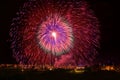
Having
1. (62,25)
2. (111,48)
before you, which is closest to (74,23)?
(62,25)

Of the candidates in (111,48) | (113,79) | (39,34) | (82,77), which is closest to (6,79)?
(82,77)

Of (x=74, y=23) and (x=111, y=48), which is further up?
(x=74, y=23)

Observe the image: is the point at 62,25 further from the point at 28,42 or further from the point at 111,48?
the point at 111,48

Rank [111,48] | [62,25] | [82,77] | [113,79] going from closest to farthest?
[113,79]
[82,77]
[62,25]
[111,48]

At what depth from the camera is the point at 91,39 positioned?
53.7m

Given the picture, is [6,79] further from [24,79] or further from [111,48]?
[111,48]

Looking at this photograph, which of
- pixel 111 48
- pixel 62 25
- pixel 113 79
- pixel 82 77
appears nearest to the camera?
pixel 113 79

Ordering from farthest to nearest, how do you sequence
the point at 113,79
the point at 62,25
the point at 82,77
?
the point at 62,25
the point at 82,77
the point at 113,79

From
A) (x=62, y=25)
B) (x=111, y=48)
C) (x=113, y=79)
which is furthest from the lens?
(x=111, y=48)

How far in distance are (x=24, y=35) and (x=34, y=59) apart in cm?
314

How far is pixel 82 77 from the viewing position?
1496 inches

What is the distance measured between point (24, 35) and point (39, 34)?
181 centimetres

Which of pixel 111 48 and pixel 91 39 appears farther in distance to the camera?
pixel 111 48

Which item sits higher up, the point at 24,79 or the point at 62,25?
the point at 62,25
